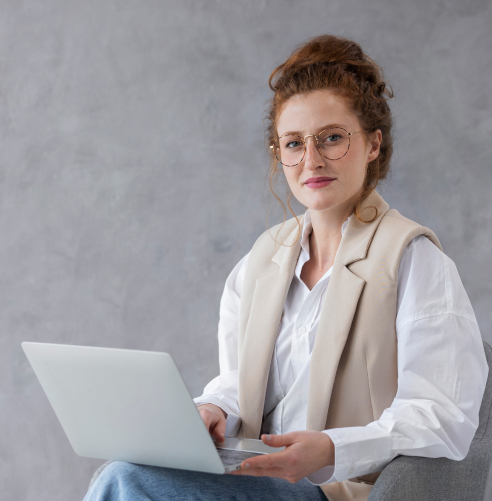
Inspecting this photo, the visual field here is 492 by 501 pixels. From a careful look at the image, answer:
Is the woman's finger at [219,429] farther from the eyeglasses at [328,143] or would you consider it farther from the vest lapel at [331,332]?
the eyeglasses at [328,143]

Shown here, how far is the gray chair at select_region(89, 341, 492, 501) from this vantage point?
3.84 ft

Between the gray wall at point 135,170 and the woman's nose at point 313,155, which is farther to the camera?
the gray wall at point 135,170

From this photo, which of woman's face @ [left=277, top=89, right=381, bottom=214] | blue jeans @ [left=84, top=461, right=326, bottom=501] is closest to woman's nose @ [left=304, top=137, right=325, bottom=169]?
woman's face @ [left=277, top=89, right=381, bottom=214]

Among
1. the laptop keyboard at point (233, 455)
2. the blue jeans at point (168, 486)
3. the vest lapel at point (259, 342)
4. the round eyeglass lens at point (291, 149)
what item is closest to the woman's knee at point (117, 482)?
the blue jeans at point (168, 486)

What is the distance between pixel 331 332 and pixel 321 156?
459 millimetres

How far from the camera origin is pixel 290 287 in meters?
1.70

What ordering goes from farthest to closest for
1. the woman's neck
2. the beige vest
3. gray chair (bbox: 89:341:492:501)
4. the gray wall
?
the gray wall
the woman's neck
the beige vest
gray chair (bbox: 89:341:492:501)

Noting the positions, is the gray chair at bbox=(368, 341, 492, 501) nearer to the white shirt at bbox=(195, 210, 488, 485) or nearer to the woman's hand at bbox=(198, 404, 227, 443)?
the white shirt at bbox=(195, 210, 488, 485)

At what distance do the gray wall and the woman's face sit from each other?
77cm

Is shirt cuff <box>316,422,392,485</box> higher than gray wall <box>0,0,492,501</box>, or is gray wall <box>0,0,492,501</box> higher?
gray wall <box>0,0,492,501</box>

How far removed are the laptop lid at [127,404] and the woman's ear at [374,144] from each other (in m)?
0.92

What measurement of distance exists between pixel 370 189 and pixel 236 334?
59 cm

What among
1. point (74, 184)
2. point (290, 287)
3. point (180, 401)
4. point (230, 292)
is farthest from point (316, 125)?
point (74, 184)

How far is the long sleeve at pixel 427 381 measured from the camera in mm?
1208
